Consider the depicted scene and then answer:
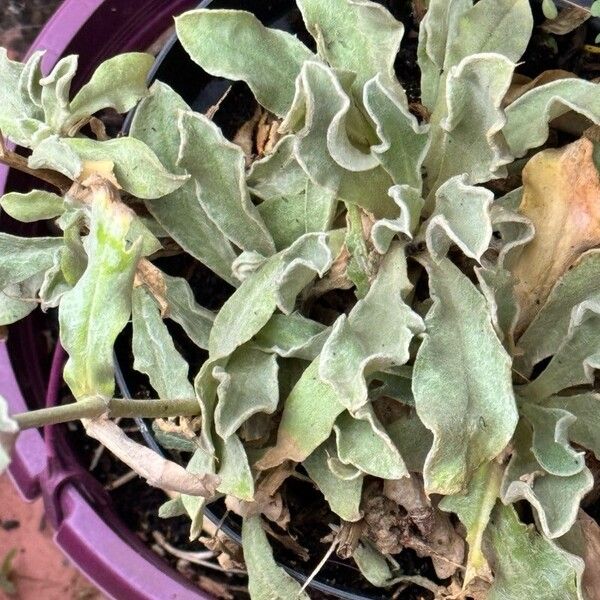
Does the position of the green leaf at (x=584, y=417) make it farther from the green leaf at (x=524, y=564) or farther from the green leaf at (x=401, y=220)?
the green leaf at (x=401, y=220)

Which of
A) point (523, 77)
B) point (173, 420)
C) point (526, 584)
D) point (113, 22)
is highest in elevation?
point (113, 22)

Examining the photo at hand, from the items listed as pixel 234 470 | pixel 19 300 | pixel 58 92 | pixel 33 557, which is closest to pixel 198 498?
pixel 234 470

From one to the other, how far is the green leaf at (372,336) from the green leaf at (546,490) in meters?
0.16

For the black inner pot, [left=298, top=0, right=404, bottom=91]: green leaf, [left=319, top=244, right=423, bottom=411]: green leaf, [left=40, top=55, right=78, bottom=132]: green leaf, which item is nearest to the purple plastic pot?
the black inner pot

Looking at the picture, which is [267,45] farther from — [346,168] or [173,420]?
[173,420]

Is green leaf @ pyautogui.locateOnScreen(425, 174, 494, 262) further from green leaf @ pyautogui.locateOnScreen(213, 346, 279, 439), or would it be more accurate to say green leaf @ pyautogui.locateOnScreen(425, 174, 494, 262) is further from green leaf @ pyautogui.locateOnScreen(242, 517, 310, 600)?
green leaf @ pyautogui.locateOnScreen(242, 517, 310, 600)

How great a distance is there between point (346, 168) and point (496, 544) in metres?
0.37

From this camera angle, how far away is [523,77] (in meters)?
0.91

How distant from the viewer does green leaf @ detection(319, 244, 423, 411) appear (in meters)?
0.63

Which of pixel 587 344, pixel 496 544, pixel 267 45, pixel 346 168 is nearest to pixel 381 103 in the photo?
pixel 346 168

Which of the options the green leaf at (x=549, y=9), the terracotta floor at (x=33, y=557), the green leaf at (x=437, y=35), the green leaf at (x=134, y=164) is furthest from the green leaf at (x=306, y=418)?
the terracotta floor at (x=33, y=557)

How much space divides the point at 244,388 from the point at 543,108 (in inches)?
14.7

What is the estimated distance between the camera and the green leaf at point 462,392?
2.13ft

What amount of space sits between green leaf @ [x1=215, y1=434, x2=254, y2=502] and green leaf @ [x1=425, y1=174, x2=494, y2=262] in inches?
9.4
